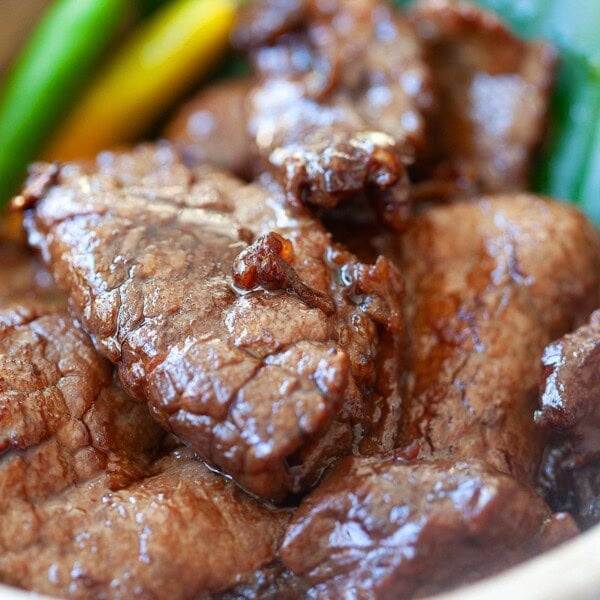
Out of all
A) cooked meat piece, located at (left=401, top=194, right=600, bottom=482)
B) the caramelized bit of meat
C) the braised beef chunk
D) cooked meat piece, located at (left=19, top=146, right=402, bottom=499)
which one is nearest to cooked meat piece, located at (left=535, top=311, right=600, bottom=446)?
the braised beef chunk

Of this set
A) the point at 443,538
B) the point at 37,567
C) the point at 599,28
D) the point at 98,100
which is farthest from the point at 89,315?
the point at 599,28

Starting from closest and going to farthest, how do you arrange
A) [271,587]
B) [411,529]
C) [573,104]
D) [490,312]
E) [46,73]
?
[411,529] → [271,587] → [490,312] → [573,104] → [46,73]

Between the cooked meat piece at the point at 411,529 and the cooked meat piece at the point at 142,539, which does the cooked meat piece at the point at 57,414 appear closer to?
the cooked meat piece at the point at 142,539

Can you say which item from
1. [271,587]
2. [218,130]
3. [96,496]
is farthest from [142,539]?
[218,130]

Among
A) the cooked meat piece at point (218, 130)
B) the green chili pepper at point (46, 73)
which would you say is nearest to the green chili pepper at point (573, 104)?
the cooked meat piece at point (218, 130)

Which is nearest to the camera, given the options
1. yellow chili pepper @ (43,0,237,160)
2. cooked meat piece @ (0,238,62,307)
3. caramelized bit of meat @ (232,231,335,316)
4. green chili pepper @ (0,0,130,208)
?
caramelized bit of meat @ (232,231,335,316)

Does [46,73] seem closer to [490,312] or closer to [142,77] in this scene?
[142,77]

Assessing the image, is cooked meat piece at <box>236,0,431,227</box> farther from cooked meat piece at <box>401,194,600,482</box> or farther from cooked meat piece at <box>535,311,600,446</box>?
cooked meat piece at <box>535,311,600,446</box>

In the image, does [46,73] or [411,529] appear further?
[46,73]
